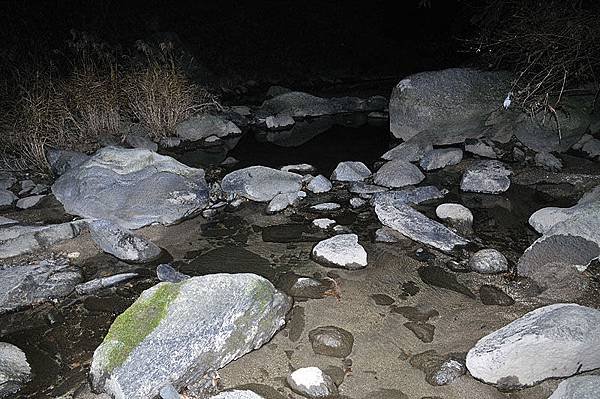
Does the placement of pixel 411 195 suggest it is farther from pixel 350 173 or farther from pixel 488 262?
pixel 488 262

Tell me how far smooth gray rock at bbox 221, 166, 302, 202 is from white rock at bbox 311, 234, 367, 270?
130 centimetres

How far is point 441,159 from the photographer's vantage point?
19.4 ft

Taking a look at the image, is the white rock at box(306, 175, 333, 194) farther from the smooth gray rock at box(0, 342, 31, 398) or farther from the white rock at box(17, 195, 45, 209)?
the smooth gray rock at box(0, 342, 31, 398)

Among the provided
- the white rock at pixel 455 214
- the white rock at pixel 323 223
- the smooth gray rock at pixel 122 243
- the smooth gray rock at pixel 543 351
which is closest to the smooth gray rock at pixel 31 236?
the smooth gray rock at pixel 122 243

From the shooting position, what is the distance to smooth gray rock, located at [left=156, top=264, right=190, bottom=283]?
3.59m

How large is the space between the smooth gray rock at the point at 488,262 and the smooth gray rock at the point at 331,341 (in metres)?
1.23

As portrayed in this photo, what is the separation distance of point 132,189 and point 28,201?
1.12 m

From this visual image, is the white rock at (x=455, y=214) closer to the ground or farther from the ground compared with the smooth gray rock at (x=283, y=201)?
farther from the ground

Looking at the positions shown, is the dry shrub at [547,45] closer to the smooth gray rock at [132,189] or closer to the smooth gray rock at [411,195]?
the smooth gray rock at [411,195]

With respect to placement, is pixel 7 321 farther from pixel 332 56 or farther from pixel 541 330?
pixel 332 56

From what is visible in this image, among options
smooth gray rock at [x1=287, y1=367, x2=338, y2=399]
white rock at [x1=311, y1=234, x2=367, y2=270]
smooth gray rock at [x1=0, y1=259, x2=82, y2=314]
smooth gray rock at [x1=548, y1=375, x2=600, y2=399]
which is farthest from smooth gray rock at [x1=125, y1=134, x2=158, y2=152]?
smooth gray rock at [x1=548, y1=375, x2=600, y2=399]

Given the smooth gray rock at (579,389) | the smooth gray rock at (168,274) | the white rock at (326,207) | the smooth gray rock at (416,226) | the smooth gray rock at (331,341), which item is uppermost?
the smooth gray rock at (579,389)

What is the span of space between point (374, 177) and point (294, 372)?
322cm

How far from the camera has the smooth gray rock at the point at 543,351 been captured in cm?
241
